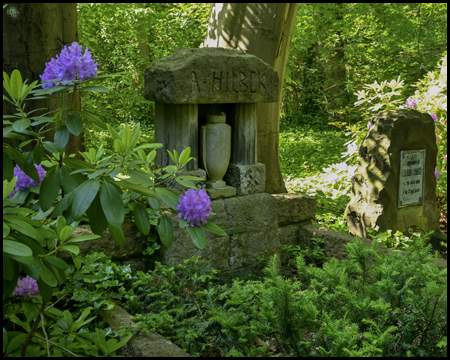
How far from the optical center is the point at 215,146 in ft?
14.0

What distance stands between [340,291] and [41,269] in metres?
1.67

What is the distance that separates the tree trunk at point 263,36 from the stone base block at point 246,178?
Answer: 1.42m

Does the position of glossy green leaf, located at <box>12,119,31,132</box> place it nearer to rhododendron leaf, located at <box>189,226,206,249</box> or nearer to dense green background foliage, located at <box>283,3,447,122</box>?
rhododendron leaf, located at <box>189,226,206,249</box>

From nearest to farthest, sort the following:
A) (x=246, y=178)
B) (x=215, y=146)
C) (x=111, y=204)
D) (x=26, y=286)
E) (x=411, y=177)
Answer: (x=111, y=204)
(x=26, y=286)
(x=215, y=146)
(x=246, y=178)
(x=411, y=177)

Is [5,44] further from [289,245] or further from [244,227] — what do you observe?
[289,245]

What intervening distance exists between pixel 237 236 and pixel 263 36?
242 cm

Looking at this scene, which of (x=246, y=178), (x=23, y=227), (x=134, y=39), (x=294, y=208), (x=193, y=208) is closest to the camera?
(x=23, y=227)

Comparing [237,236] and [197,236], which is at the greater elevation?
[197,236]

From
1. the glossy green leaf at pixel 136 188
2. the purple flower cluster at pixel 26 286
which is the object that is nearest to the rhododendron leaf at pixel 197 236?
the glossy green leaf at pixel 136 188

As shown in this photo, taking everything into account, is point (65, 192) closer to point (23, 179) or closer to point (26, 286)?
point (23, 179)

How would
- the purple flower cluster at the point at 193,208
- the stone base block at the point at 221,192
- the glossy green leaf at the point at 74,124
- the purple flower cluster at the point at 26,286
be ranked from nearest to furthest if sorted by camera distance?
1. the glossy green leaf at the point at 74,124
2. the purple flower cluster at the point at 193,208
3. the purple flower cluster at the point at 26,286
4. the stone base block at the point at 221,192

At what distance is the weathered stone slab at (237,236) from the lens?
4074 millimetres

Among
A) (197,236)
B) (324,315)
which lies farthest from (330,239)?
(197,236)

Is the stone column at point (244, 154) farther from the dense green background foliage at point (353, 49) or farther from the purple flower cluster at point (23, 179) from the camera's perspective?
the dense green background foliage at point (353, 49)
